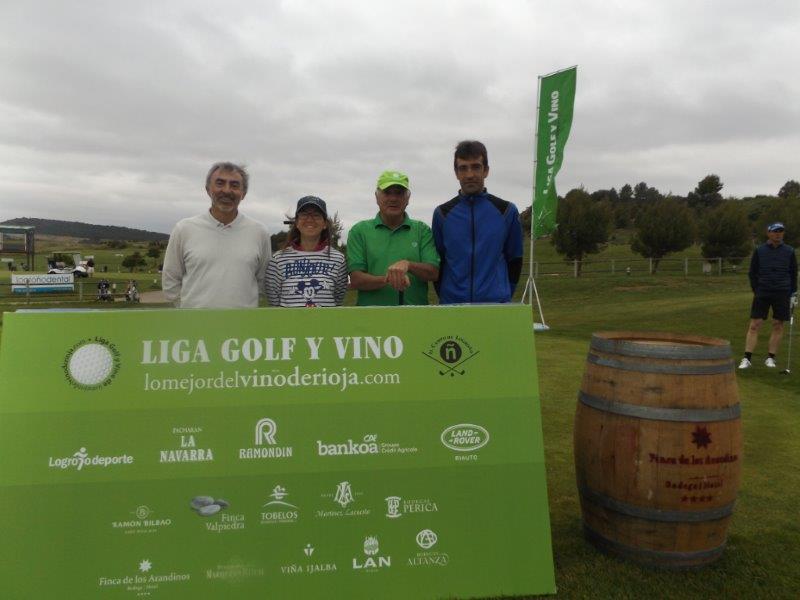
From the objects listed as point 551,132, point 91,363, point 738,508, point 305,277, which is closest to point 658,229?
point 551,132

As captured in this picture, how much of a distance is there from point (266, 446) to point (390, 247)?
1.47 meters

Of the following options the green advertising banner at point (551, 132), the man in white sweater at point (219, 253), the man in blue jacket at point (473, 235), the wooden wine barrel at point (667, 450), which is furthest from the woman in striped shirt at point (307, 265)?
the green advertising banner at point (551, 132)

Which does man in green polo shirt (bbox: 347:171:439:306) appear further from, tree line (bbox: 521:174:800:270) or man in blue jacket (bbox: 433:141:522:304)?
tree line (bbox: 521:174:800:270)

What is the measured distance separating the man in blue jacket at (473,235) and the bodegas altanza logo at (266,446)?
1.48 metres

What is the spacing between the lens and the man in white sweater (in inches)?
125

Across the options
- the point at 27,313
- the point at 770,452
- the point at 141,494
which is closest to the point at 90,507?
the point at 141,494

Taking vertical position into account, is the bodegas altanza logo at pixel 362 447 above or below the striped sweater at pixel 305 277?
below

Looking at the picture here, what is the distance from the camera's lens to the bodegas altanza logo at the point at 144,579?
222 cm

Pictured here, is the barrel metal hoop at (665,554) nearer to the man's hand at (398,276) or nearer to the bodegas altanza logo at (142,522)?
the man's hand at (398,276)

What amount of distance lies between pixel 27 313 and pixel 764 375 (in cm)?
785

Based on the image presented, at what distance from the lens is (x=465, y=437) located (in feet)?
8.05

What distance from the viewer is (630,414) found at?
2.67 m

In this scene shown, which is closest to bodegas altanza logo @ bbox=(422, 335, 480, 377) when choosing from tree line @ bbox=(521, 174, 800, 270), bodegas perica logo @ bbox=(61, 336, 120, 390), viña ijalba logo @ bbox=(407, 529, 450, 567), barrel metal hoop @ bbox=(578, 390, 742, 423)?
viña ijalba logo @ bbox=(407, 529, 450, 567)

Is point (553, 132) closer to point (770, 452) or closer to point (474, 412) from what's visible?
point (770, 452)
